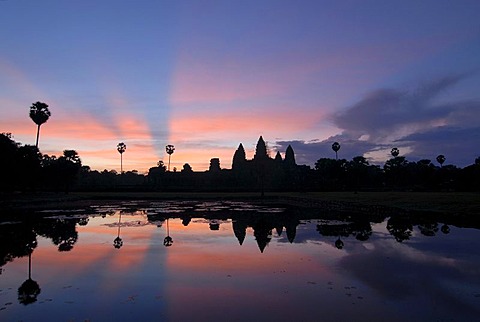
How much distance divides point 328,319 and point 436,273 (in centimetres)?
578

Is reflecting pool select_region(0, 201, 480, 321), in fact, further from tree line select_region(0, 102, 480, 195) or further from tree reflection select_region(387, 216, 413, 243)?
tree line select_region(0, 102, 480, 195)

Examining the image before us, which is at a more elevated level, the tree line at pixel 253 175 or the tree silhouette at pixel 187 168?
the tree silhouette at pixel 187 168

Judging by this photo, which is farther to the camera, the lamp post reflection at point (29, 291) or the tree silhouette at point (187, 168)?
the tree silhouette at point (187, 168)

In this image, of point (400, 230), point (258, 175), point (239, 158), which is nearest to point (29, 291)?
point (400, 230)

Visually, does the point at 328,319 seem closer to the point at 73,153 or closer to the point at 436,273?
the point at 436,273

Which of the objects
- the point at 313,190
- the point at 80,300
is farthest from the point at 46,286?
the point at 313,190

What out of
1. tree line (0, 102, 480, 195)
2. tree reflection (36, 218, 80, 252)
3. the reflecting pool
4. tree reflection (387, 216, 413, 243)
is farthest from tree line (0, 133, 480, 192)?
tree reflection (387, 216, 413, 243)

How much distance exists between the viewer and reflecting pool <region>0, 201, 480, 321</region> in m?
8.45

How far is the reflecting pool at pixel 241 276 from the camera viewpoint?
27.7ft

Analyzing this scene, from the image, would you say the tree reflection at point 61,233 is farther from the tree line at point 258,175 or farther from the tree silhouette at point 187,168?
the tree silhouette at point 187,168

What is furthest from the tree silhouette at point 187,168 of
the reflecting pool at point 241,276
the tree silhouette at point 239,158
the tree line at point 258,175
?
the reflecting pool at point 241,276

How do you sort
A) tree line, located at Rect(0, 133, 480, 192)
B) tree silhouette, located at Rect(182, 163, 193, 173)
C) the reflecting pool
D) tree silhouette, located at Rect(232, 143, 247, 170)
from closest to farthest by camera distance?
the reflecting pool, tree line, located at Rect(0, 133, 480, 192), tree silhouette, located at Rect(232, 143, 247, 170), tree silhouette, located at Rect(182, 163, 193, 173)

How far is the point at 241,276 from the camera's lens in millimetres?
11773

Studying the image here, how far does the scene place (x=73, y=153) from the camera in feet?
286
